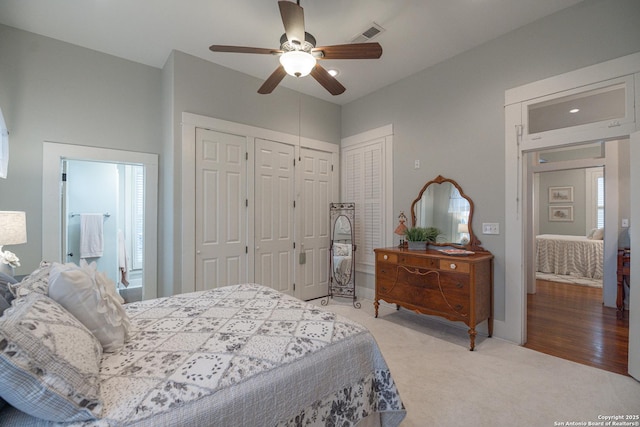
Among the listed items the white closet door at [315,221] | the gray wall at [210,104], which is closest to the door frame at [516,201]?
the white closet door at [315,221]

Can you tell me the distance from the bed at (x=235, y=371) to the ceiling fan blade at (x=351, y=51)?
71.8 inches

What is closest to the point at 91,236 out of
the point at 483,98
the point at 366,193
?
the point at 366,193

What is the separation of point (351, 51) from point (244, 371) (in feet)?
6.91

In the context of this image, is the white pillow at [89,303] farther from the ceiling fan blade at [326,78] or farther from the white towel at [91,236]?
the white towel at [91,236]

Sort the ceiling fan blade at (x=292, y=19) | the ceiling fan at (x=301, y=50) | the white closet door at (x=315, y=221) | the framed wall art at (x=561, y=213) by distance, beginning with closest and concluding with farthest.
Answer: the ceiling fan blade at (x=292, y=19) → the ceiling fan at (x=301, y=50) → the white closet door at (x=315, y=221) → the framed wall art at (x=561, y=213)

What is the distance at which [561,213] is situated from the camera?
7.71 meters

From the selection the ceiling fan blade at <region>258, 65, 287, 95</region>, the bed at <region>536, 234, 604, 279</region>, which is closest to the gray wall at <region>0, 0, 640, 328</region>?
the ceiling fan blade at <region>258, 65, 287, 95</region>

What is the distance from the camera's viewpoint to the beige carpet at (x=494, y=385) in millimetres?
1840

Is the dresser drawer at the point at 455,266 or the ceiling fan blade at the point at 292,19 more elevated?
the ceiling fan blade at the point at 292,19

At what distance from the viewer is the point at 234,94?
362 centimetres

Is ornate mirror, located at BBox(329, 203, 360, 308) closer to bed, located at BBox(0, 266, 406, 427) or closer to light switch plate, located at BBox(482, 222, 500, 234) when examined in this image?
light switch plate, located at BBox(482, 222, 500, 234)

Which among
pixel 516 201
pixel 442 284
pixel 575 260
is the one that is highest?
pixel 516 201

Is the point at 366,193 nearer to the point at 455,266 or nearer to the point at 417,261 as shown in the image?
the point at 417,261

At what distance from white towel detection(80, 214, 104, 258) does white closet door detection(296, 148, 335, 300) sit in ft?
10.6
